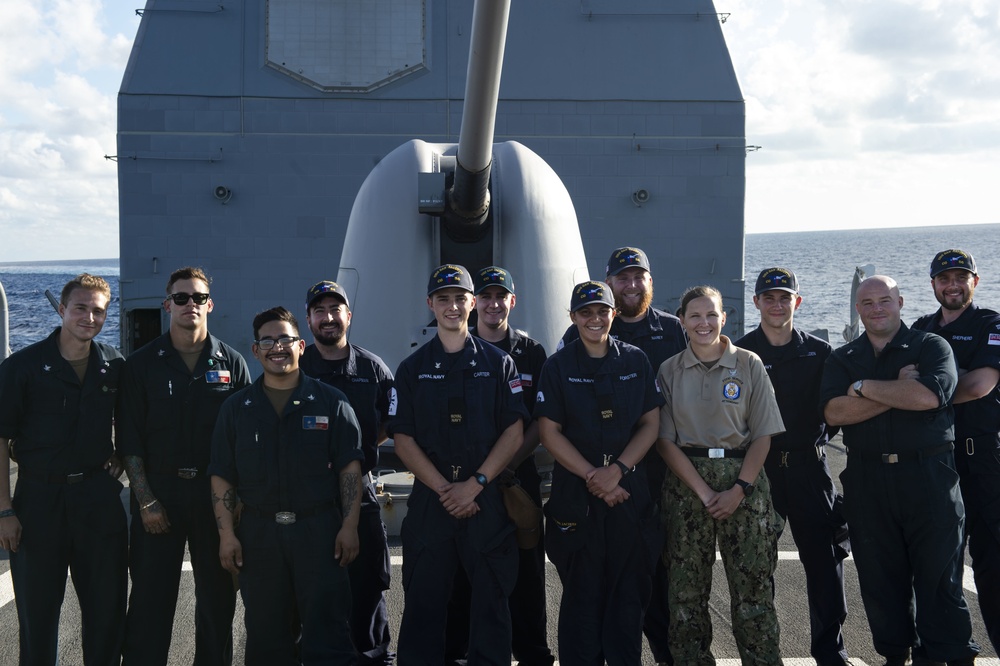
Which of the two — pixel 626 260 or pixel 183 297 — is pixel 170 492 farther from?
pixel 626 260

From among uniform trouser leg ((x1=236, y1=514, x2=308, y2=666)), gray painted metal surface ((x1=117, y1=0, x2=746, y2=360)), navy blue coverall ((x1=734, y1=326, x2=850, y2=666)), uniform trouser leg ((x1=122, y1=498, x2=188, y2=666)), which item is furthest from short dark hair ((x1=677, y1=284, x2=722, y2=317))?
gray painted metal surface ((x1=117, y1=0, x2=746, y2=360))

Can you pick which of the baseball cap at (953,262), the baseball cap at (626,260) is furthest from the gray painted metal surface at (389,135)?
the baseball cap at (953,262)

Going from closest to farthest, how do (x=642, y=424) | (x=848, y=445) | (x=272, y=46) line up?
(x=642, y=424), (x=848, y=445), (x=272, y=46)

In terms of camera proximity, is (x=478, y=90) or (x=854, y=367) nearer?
(x=854, y=367)

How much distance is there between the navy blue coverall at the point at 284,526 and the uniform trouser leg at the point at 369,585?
31 cm

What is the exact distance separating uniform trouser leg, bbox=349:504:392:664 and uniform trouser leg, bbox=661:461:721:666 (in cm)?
114

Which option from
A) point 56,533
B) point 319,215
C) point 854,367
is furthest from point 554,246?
point 319,215

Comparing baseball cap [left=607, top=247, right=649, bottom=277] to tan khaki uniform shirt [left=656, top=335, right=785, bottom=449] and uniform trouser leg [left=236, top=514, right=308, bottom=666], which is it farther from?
uniform trouser leg [left=236, top=514, right=308, bottom=666]

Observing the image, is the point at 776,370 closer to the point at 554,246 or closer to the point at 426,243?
the point at 554,246

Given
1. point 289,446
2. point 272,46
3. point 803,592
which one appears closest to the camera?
point 289,446

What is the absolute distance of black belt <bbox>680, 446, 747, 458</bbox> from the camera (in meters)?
3.39

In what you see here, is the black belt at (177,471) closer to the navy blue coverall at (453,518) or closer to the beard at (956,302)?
the navy blue coverall at (453,518)

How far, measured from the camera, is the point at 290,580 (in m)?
3.19

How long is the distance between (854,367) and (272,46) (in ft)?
21.8
